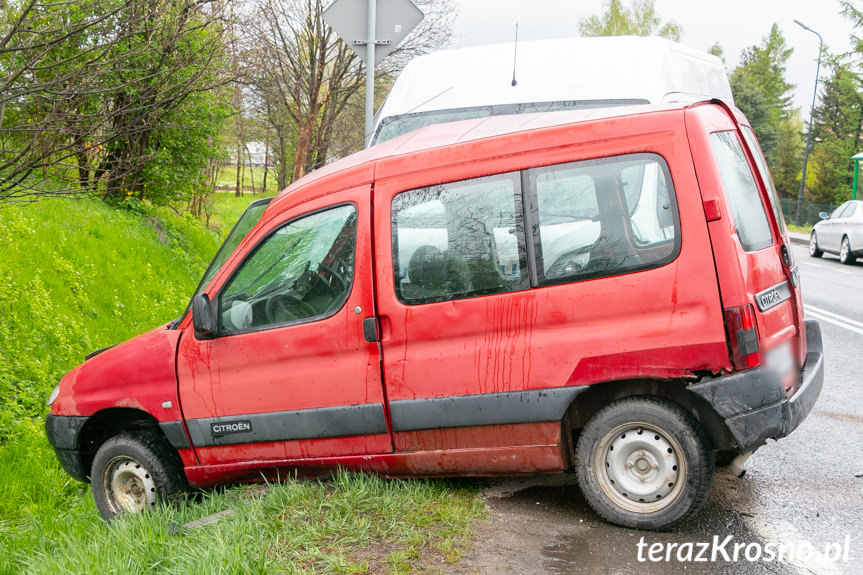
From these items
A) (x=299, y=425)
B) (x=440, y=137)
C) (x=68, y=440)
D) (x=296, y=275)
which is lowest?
(x=68, y=440)

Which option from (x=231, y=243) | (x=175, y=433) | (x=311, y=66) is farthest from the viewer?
(x=311, y=66)

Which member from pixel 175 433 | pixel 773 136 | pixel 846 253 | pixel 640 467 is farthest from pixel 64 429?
pixel 773 136

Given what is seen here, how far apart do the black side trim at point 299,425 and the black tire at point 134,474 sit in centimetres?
30

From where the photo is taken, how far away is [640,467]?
3916mm

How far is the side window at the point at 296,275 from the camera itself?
439cm

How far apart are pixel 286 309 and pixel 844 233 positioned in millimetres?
20569

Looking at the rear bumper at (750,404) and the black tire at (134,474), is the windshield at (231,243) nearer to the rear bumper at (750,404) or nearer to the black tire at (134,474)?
the black tire at (134,474)

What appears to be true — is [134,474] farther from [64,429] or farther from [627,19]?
[627,19]

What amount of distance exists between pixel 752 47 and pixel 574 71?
79.8 metres

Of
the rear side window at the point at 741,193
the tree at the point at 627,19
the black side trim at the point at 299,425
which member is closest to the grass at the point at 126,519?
the black side trim at the point at 299,425

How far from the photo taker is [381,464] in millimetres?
4363

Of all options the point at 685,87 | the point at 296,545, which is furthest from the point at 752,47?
the point at 296,545

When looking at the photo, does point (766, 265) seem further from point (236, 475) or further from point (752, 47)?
point (752, 47)

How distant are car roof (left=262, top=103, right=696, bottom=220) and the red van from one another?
0.9 inches
